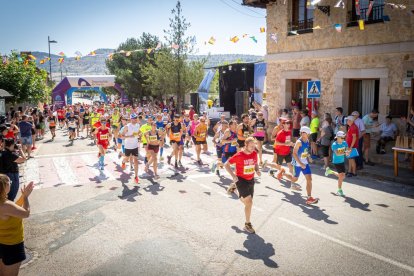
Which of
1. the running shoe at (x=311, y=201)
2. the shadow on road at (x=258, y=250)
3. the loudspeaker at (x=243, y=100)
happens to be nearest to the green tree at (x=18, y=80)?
the loudspeaker at (x=243, y=100)

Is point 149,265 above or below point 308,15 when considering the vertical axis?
below

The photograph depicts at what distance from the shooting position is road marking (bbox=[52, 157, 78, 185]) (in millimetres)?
10924

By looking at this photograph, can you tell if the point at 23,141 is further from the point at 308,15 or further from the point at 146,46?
the point at 146,46

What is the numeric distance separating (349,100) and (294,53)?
132 inches

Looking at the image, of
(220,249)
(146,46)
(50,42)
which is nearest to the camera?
(220,249)

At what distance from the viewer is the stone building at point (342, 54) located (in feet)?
40.7

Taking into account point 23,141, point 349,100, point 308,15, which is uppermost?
point 308,15

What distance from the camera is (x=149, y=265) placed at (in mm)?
5465

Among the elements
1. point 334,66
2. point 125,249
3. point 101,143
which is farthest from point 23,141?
point 334,66

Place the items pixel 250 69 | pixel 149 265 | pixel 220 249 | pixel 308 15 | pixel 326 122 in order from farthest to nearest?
pixel 250 69 → pixel 308 15 → pixel 326 122 → pixel 220 249 → pixel 149 265

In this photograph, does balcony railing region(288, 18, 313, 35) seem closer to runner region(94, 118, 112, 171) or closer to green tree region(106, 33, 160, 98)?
runner region(94, 118, 112, 171)

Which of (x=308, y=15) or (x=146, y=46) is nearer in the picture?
(x=308, y=15)

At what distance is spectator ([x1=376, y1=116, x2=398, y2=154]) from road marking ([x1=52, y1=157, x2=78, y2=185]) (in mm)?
10272

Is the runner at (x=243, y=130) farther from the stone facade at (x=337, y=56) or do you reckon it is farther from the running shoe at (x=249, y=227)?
the stone facade at (x=337, y=56)
